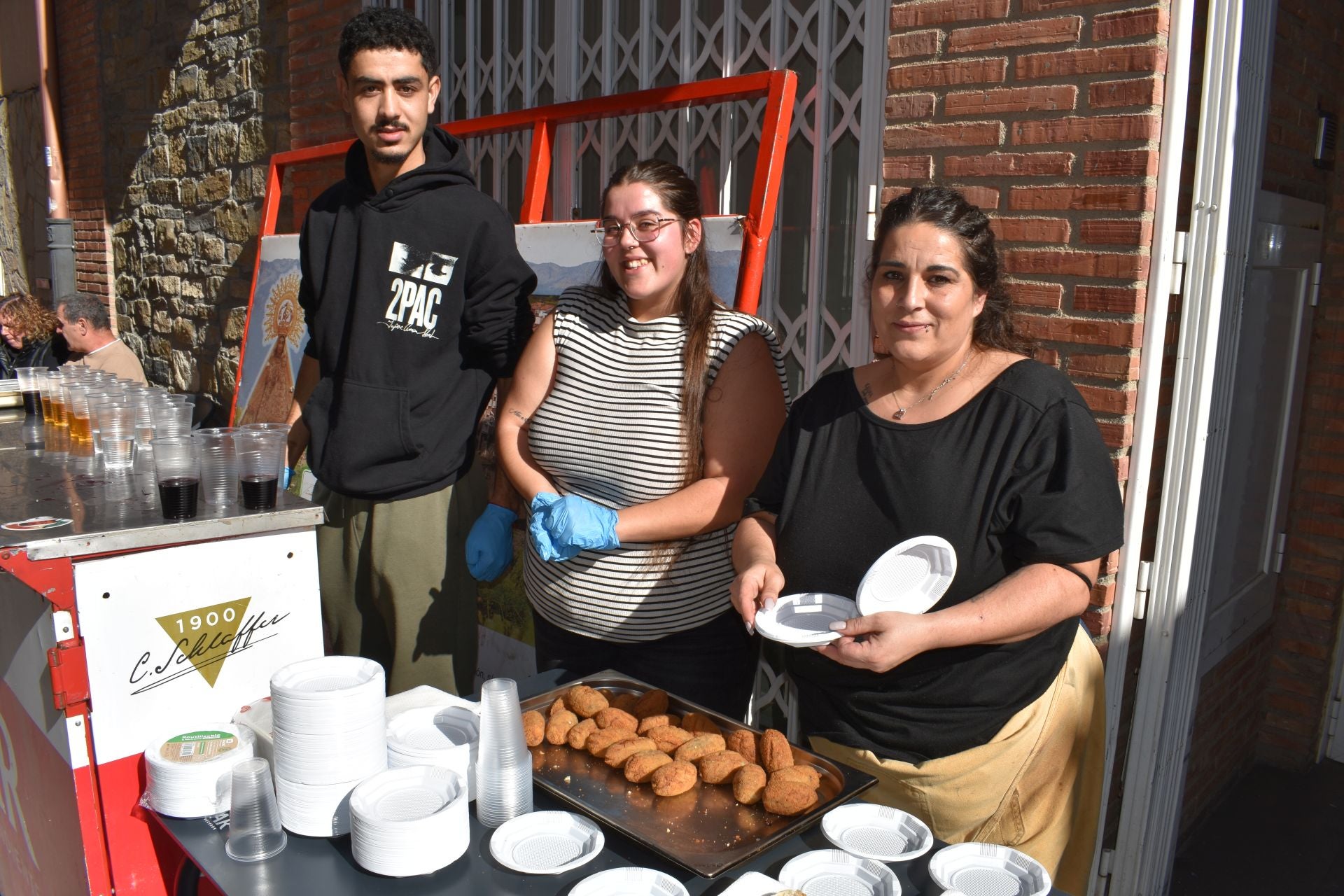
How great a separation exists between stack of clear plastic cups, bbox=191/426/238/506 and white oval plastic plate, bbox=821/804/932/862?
1.64m

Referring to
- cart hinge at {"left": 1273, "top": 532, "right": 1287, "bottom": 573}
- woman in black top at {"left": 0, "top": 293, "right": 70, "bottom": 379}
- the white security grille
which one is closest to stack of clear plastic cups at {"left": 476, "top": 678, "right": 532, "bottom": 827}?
the white security grille

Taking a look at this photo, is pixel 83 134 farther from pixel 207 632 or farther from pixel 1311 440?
pixel 1311 440

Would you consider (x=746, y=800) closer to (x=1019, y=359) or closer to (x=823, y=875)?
(x=823, y=875)

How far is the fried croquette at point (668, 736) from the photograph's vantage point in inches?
71.0

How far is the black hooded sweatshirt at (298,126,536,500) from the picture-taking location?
263 cm

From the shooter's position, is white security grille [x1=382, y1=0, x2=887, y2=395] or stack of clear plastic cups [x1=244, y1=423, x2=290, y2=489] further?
white security grille [x1=382, y1=0, x2=887, y2=395]

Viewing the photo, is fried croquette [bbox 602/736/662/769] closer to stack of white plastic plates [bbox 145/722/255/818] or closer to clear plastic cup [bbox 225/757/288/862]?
clear plastic cup [bbox 225/757/288/862]

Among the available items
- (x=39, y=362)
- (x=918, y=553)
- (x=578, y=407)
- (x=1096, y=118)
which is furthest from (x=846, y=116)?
(x=39, y=362)

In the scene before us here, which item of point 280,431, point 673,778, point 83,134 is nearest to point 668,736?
point 673,778

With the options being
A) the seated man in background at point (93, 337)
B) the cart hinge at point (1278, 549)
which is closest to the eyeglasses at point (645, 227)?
the cart hinge at point (1278, 549)

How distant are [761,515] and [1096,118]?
1442 millimetres

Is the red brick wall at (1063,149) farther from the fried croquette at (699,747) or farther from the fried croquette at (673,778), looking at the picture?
the fried croquette at (673,778)

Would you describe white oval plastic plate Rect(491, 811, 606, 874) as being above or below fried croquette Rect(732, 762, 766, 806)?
below

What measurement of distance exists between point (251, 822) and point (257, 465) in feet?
3.24
